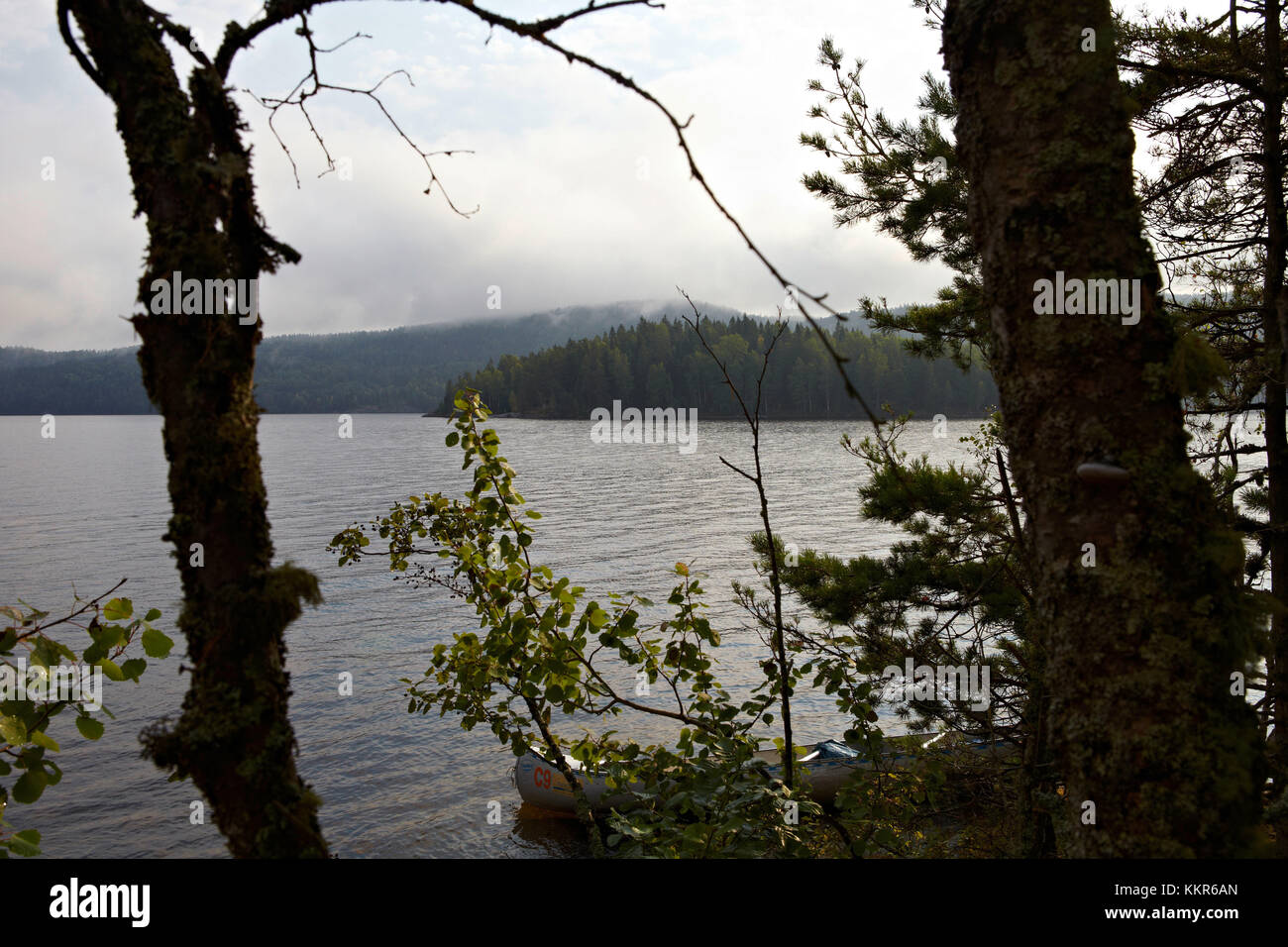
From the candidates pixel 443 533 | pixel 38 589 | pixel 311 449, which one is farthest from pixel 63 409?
pixel 443 533

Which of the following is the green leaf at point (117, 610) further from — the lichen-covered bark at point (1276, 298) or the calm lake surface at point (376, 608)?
the lichen-covered bark at point (1276, 298)

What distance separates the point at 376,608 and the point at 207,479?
74.2 feet

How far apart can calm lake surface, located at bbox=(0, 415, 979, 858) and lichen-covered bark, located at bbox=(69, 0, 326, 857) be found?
0.75m

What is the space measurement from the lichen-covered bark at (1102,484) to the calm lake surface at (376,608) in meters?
2.27

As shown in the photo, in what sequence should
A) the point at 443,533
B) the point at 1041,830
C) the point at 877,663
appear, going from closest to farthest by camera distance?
1. the point at 1041,830
2. the point at 443,533
3. the point at 877,663

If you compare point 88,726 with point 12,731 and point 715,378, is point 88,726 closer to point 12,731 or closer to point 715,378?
point 12,731

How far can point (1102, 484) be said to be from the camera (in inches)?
68.8

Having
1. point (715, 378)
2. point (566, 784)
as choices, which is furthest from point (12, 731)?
point (715, 378)

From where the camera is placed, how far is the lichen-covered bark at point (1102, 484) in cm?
166

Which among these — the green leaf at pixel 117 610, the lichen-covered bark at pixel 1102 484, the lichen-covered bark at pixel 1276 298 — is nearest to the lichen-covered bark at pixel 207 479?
the green leaf at pixel 117 610
